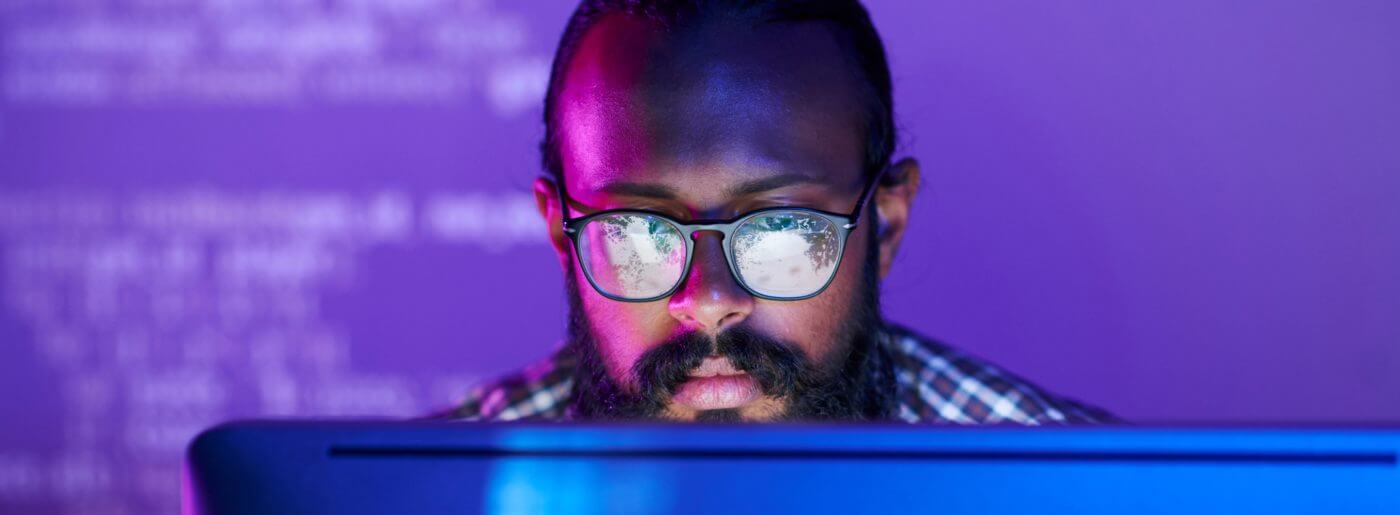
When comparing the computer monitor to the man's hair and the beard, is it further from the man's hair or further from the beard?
the man's hair

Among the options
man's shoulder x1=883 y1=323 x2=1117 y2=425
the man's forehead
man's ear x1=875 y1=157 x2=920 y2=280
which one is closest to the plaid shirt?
man's shoulder x1=883 y1=323 x2=1117 y2=425

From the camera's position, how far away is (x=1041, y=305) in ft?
6.09

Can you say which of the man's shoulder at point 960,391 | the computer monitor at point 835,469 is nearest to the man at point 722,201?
the man's shoulder at point 960,391

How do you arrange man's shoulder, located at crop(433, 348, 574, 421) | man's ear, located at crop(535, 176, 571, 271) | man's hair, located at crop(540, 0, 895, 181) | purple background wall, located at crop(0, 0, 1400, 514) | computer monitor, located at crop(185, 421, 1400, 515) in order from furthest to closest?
1. purple background wall, located at crop(0, 0, 1400, 514)
2. man's shoulder, located at crop(433, 348, 574, 421)
3. man's ear, located at crop(535, 176, 571, 271)
4. man's hair, located at crop(540, 0, 895, 181)
5. computer monitor, located at crop(185, 421, 1400, 515)

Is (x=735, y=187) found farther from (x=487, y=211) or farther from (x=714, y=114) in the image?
(x=487, y=211)

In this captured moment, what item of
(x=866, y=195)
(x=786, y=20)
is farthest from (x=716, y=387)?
(x=786, y=20)

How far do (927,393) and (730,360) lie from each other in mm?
513

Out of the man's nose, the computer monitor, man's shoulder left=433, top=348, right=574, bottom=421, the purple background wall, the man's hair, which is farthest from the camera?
the purple background wall

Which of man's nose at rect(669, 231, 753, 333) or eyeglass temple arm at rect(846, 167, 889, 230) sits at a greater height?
eyeglass temple arm at rect(846, 167, 889, 230)

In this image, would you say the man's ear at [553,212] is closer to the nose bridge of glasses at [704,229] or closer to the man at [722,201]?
the man at [722,201]

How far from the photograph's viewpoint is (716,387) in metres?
1.05

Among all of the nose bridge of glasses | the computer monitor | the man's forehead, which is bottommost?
the computer monitor

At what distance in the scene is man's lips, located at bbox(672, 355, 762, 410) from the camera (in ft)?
3.42

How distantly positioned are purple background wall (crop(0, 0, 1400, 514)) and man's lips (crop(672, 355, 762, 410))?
2.79ft
